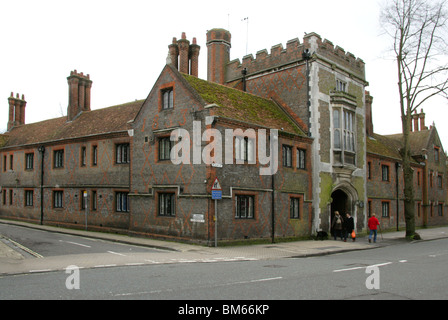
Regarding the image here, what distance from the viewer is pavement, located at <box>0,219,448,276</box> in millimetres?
13062

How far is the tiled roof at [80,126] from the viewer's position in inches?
1101

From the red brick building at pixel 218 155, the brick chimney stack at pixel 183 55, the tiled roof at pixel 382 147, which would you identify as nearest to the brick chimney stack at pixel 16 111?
the red brick building at pixel 218 155

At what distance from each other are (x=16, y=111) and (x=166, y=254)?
3159 centimetres

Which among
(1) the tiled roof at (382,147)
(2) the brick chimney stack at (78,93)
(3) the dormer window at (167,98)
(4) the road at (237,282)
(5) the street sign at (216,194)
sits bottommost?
(4) the road at (237,282)

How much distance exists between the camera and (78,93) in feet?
110

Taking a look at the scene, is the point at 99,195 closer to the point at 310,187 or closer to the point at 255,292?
the point at 310,187

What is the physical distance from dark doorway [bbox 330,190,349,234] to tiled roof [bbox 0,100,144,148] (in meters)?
14.1

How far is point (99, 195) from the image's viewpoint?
86.4 feet

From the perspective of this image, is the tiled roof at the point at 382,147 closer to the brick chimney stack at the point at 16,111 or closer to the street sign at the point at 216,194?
the street sign at the point at 216,194

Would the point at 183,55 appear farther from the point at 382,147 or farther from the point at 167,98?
the point at 382,147

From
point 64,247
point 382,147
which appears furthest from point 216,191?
point 382,147

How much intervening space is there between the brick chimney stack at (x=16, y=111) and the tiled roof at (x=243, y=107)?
2618 centimetres
